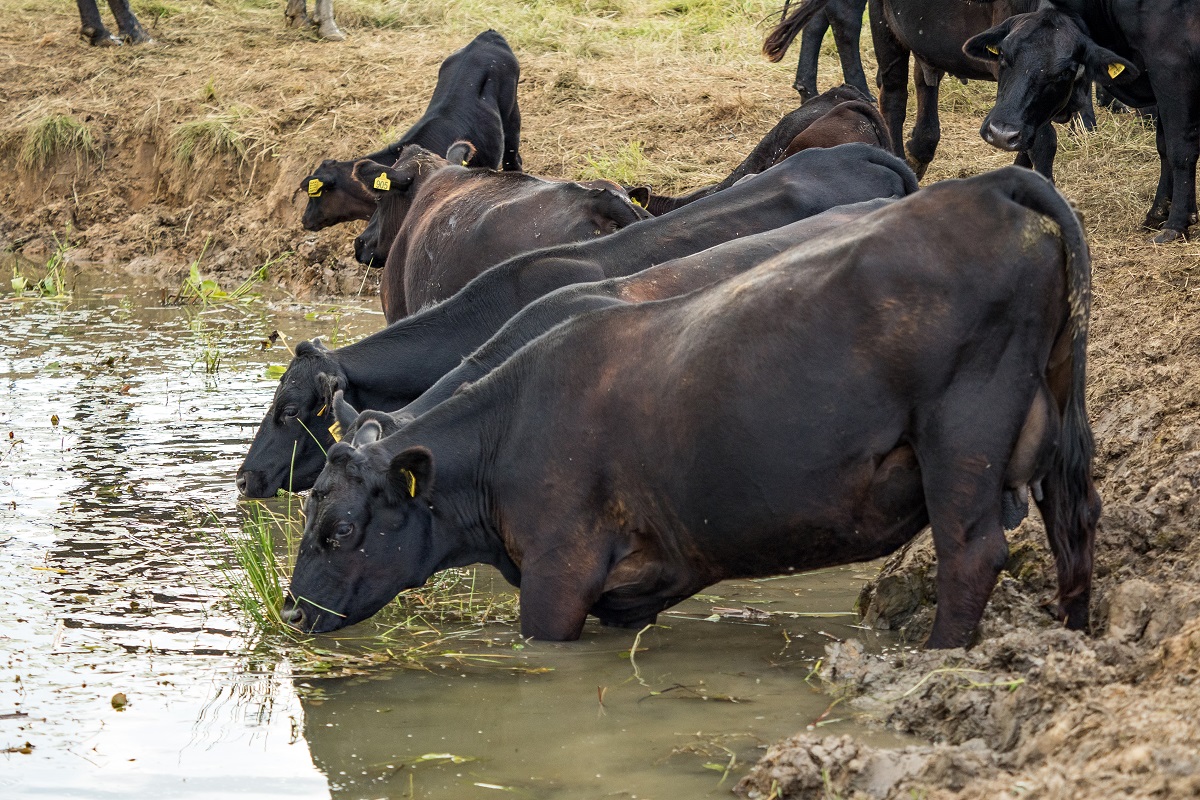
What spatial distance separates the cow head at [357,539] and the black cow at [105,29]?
13.9m

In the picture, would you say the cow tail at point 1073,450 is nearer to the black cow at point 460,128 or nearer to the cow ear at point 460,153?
the cow ear at point 460,153

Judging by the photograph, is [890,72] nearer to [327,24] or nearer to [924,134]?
[924,134]

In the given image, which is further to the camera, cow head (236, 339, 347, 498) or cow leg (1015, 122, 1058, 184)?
cow leg (1015, 122, 1058, 184)

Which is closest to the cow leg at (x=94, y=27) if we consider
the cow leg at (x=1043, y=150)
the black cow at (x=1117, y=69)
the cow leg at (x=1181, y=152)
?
the black cow at (x=1117, y=69)

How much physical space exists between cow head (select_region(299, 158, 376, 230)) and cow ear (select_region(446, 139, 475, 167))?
79cm

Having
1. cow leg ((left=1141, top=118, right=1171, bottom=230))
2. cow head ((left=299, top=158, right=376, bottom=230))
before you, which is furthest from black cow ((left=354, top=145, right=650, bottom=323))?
cow leg ((left=1141, top=118, right=1171, bottom=230))

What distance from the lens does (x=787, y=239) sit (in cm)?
648

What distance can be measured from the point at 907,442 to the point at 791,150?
600 cm

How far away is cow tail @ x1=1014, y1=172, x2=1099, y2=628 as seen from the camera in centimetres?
462

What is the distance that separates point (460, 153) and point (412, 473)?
6211mm

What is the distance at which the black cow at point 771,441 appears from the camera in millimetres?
4625

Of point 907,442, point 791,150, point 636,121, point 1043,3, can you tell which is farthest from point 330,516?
point 636,121

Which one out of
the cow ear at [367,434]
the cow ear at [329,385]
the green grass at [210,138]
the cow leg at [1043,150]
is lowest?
the green grass at [210,138]

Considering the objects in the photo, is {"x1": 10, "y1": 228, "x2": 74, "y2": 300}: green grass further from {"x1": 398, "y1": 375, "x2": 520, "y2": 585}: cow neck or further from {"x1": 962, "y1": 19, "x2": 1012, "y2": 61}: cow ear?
{"x1": 398, "y1": 375, "x2": 520, "y2": 585}: cow neck
